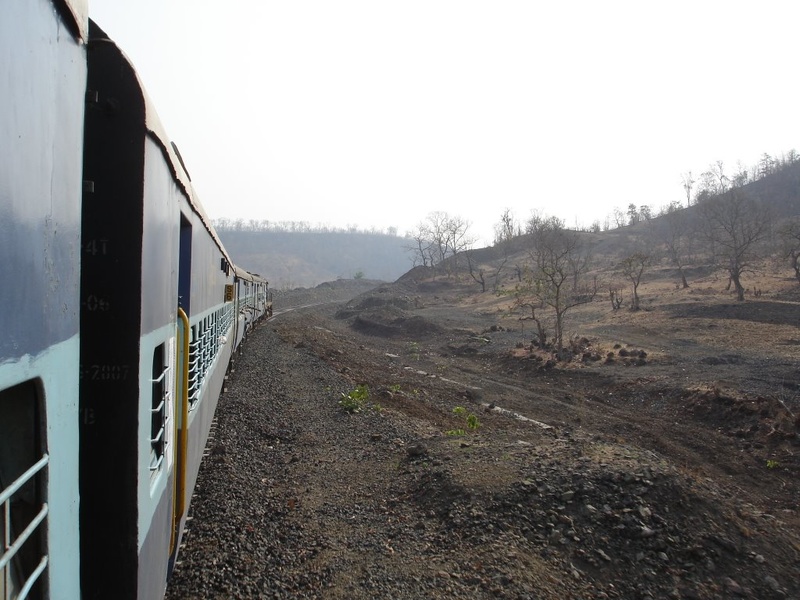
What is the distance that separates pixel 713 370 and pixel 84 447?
17.8 metres

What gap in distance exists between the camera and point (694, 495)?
21.3ft

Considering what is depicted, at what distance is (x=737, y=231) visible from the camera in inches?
1591

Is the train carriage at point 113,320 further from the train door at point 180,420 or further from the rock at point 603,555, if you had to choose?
the rock at point 603,555

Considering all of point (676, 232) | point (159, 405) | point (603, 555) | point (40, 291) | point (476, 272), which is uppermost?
point (676, 232)

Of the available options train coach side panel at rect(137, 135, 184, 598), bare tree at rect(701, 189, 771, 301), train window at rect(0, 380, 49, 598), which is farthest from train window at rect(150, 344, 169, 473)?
bare tree at rect(701, 189, 771, 301)

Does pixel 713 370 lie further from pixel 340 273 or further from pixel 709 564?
pixel 340 273

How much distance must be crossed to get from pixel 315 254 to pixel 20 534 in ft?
572

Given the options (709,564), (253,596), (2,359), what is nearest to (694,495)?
(709,564)

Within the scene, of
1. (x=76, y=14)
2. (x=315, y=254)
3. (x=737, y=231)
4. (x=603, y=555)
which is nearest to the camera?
(x=76, y=14)

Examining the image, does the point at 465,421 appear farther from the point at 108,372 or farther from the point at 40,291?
the point at 40,291

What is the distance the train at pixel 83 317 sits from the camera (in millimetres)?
1303

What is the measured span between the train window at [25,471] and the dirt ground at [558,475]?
3733 mm

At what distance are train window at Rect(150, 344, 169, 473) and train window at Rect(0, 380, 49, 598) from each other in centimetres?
123

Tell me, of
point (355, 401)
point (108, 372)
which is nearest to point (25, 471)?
point (108, 372)
